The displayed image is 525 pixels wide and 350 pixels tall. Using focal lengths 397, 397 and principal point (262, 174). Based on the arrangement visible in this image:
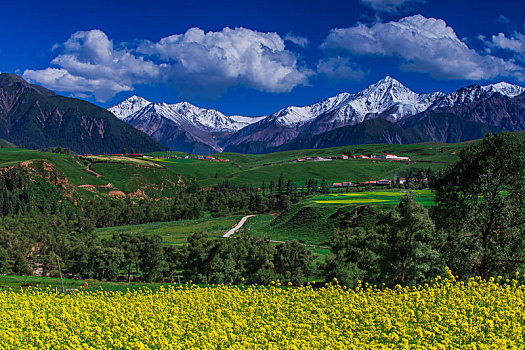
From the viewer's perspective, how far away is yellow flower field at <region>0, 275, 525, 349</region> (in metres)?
11.5

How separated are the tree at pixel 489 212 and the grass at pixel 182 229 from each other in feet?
338

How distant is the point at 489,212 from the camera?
35.2m

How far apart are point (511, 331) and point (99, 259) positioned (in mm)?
84250

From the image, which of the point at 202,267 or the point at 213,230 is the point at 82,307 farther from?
the point at 213,230

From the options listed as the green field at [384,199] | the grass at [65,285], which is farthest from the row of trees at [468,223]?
the green field at [384,199]

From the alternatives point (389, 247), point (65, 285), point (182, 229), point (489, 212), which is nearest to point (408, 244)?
point (389, 247)

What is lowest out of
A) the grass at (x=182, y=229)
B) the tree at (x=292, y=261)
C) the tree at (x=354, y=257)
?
the grass at (x=182, y=229)

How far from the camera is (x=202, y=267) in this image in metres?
73.7

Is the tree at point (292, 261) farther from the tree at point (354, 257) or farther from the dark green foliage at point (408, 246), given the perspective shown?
the dark green foliage at point (408, 246)

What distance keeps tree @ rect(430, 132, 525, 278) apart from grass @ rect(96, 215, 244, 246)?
103m

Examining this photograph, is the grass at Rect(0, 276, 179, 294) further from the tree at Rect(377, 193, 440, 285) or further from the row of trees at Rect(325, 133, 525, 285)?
the row of trees at Rect(325, 133, 525, 285)

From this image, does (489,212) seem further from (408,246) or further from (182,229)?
(182,229)

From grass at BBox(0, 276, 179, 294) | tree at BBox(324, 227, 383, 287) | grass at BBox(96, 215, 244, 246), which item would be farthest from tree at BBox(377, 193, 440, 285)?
grass at BBox(96, 215, 244, 246)

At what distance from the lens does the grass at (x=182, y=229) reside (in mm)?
141587
